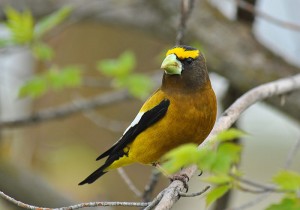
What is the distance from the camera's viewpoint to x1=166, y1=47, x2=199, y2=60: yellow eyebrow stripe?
3324 millimetres

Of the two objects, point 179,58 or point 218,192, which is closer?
point 218,192

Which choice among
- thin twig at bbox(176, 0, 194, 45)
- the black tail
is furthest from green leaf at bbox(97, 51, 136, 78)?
the black tail

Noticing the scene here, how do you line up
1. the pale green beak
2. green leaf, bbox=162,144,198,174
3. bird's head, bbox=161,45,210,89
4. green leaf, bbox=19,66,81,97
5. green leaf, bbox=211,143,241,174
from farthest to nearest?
green leaf, bbox=19,66,81,97
bird's head, bbox=161,45,210,89
the pale green beak
green leaf, bbox=211,143,241,174
green leaf, bbox=162,144,198,174

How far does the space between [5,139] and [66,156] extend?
67 centimetres

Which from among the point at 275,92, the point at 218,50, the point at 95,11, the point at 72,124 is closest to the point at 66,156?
the point at 72,124

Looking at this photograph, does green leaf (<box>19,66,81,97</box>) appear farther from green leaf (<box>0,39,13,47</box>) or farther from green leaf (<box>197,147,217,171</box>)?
green leaf (<box>197,147,217,171</box>)

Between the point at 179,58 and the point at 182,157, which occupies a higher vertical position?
the point at 182,157

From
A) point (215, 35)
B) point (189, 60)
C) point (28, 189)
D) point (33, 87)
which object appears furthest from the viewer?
point (28, 189)

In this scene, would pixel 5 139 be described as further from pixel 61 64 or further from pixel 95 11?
pixel 95 11

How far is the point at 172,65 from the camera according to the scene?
10.9 feet

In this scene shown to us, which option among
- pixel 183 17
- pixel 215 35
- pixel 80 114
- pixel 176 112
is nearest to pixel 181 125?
pixel 176 112

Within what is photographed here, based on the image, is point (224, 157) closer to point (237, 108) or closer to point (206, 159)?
point (206, 159)

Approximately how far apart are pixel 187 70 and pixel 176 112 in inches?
9.6

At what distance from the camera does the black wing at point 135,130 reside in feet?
11.0
